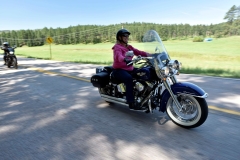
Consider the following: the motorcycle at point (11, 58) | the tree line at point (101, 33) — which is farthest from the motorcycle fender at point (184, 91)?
the tree line at point (101, 33)

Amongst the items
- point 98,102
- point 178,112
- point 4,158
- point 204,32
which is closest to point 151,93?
point 178,112

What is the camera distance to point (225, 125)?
11.2 feet

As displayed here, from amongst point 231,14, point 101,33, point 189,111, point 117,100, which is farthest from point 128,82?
point 101,33

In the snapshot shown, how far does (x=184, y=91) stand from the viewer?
10.7 feet

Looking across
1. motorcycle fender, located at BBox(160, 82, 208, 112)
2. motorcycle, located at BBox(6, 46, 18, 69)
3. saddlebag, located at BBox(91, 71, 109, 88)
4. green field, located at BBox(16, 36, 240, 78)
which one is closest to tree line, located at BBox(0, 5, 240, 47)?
green field, located at BBox(16, 36, 240, 78)

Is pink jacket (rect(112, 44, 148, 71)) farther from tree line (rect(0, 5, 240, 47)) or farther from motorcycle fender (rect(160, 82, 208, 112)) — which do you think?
tree line (rect(0, 5, 240, 47))

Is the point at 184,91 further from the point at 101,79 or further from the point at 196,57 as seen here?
the point at 196,57

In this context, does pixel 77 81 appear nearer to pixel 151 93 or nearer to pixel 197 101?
pixel 151 93

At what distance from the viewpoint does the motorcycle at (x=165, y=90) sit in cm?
321

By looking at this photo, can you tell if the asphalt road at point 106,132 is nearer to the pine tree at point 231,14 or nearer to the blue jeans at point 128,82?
the blue jeans at point 128,82

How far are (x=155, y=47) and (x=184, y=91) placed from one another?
1.05m

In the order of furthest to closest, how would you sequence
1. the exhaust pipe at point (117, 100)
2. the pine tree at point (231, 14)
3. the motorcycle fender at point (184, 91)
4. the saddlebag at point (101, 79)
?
1. the pine tree at point (231, 14)
2. the saddlebag at point (101, 79)
3. the exhaust pipe at point (117, 100)
4. the motorcycle fender at point (184, 91)

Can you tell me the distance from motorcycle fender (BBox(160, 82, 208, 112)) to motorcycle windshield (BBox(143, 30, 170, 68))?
49 centimetres

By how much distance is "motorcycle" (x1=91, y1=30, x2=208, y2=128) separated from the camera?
126 inches
